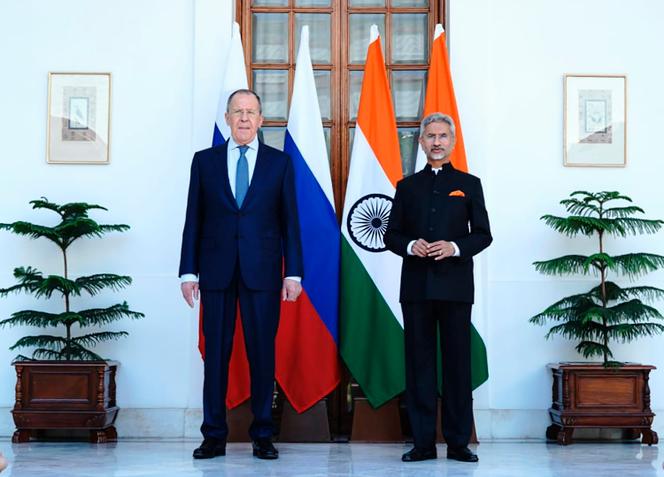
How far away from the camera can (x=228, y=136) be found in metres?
5.21

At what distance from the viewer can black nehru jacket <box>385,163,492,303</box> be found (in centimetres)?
430

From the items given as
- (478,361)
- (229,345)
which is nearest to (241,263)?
(229,345)

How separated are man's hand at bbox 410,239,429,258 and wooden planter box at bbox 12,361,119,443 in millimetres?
1803

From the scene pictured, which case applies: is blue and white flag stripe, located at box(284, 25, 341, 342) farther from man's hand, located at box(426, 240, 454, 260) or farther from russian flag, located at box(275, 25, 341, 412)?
man's hand, located at box(426, 240, 454, 260)

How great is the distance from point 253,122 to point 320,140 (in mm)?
885

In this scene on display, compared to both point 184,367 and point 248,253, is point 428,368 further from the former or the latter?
point 184,367

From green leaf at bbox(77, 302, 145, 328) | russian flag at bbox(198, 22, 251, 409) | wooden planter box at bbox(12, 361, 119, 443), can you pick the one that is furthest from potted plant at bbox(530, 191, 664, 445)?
wooden planter box at bbox(12, 361, 119, 443)

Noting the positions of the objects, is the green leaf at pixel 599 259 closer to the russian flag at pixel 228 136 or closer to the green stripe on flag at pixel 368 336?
the green stripe on flag at pixel 368 336

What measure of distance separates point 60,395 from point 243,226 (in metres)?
1.45

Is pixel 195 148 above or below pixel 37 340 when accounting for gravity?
above

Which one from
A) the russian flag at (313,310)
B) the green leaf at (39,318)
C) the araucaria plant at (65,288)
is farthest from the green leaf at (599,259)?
the green leaf at (39,318)

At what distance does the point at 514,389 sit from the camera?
5.46 m

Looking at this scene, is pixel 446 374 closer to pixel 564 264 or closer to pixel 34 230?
pixel 564 264

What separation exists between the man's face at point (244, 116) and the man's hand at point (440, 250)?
96cm
